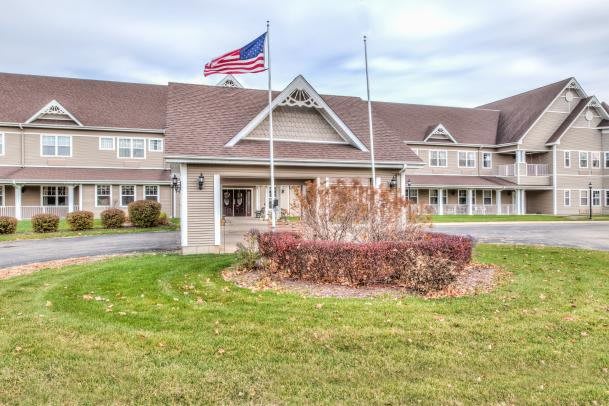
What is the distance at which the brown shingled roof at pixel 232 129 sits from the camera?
48.8 ft

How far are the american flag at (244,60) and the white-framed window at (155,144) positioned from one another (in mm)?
20718

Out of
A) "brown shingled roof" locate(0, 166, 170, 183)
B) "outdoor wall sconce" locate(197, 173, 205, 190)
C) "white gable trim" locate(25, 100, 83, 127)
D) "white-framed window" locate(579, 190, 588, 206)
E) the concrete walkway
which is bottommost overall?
the concrete walkway

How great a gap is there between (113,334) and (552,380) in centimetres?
535

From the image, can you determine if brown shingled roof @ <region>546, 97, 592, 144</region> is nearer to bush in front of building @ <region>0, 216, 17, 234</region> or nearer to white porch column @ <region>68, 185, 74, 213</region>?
white porch column @ <region>68, 185, 74, 213</region>

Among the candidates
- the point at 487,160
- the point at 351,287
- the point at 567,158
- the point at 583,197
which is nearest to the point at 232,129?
the point at 351,287

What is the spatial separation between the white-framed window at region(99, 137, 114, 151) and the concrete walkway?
43.9ft

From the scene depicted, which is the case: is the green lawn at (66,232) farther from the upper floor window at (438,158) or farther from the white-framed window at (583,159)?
the white-framed window at (583,159)

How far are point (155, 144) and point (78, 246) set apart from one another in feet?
58.5

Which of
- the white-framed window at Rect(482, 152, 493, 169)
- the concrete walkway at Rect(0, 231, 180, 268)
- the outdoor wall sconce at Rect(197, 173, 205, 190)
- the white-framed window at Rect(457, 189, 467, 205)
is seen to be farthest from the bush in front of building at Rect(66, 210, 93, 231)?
the white-framed window at Rect(482, 152, 493, 169)

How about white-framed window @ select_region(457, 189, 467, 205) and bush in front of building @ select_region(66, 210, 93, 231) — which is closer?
bush in front of building @ select_region(66, 210, 93, 231)

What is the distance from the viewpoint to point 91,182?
29.6 m

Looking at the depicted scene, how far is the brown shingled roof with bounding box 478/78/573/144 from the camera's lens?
38.7 meters

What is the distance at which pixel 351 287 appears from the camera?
881 cm

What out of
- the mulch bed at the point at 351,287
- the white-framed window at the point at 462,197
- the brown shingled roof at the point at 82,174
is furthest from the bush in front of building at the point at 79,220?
the white-framed window at the point at 462,197
